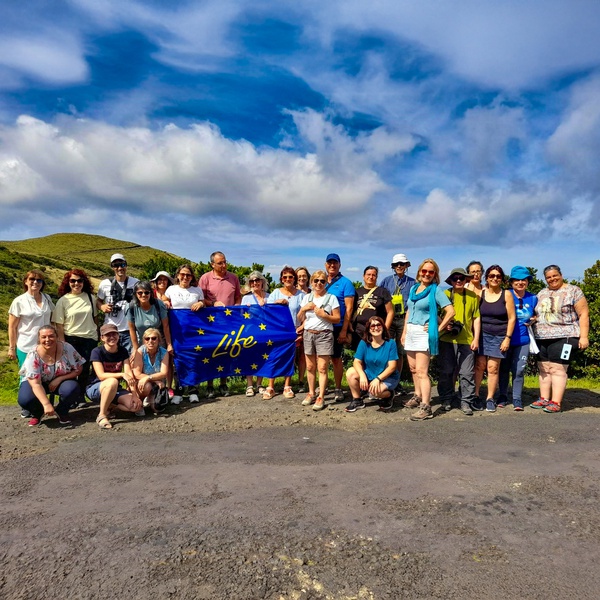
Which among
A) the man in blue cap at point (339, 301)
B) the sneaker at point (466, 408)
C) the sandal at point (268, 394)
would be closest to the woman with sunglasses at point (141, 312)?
the sandal at point (268, 394)

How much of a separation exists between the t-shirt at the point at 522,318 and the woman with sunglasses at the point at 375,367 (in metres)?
1.97

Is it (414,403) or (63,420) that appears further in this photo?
(414,403)

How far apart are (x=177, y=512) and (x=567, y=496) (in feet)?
11.5

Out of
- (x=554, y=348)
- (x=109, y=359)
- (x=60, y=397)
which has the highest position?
(x=554, y=348)

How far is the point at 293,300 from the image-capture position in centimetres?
844

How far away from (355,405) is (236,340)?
2546 mm

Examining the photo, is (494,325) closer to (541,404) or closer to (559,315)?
(559,315)

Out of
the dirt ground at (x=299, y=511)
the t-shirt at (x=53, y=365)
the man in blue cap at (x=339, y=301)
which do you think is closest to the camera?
the dirt ground at (x=299, y=511)

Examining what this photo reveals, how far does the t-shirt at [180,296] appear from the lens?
27.2 feet

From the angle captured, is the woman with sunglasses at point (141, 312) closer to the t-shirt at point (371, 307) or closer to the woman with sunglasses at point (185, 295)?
the woman with sunglasses at point (185, 295)

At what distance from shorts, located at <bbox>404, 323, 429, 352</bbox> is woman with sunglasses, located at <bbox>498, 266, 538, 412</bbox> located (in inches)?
60.1

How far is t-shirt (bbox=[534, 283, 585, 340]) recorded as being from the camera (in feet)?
24.1

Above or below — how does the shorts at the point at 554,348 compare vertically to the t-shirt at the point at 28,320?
below

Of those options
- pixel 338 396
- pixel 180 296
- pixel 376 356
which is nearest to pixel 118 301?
pixel 180 296
